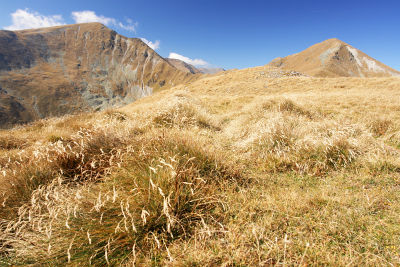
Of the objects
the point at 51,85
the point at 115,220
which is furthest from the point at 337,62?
the point at 51,85

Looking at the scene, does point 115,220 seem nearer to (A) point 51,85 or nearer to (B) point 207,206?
(B) point 207,206

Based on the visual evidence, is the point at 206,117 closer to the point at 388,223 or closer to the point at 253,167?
the point at 253,167

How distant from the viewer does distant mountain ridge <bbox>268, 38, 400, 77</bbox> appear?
13600cm

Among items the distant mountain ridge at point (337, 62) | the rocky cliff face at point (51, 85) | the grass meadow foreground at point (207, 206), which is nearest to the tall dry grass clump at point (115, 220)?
the grass meadow foreground at point (207, 206)

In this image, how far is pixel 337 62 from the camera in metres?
149

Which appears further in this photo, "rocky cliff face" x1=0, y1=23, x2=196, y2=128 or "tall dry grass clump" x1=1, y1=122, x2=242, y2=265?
"rocky cliff face" x1=0, y1=23, x2=196, y2=128

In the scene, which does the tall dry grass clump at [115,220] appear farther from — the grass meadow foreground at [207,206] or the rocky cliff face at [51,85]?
the rocky cliff face at [51,85]

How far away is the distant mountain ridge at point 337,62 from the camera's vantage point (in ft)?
446

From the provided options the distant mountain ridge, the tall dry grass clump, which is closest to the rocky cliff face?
the tall dry grass clump

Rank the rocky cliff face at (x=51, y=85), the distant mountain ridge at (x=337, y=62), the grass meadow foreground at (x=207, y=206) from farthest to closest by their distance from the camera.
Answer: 1. the distant mountain ridge at (x=337, y=62)
2. the rocky cliff face at (x=51, y=85)
3. the grass meadow foreground at (x=207, y=206)

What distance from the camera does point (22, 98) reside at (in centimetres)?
13662

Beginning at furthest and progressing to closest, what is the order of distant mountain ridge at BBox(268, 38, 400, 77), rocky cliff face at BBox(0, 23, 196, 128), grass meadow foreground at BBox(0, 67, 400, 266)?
distant mountain ridge at BBox(268, 38, 400, 77) → rocky cliff face at BBox(0, 23, 196, 128) → grass meadow foreground at BBox(0, 67, 400, 266)

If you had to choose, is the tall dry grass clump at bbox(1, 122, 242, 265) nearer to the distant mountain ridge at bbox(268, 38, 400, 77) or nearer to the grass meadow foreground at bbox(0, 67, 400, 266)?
the grass meadow foreground at bbox(0, 67, 400, 266)

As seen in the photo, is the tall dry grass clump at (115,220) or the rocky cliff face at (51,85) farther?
the rocky cliff face at (51,85)
